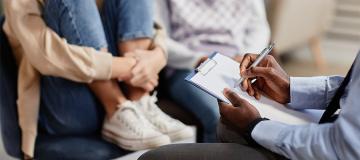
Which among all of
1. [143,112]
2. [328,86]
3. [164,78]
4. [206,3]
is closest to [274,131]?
[328,86]

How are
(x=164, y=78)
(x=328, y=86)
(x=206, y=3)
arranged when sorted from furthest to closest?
(x=206, y=3) < (x=164, y=78) < (x=328, y=86)

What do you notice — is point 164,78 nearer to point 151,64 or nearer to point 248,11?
point 151,64

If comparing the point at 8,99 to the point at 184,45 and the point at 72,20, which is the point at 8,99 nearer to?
the point at 72,20

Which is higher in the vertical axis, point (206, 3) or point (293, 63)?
point (206, 3)

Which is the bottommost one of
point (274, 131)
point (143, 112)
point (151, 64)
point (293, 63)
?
point (293, 63)

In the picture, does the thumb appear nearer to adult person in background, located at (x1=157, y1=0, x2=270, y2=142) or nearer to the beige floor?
adult person in background, located at (x1=157, y1=0, x2=270, y2=142)

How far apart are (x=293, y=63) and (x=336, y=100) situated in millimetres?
2142

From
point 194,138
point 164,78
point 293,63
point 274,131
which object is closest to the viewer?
point 274,131

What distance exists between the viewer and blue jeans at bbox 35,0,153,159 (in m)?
1.41

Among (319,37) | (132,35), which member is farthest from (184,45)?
(319,37)

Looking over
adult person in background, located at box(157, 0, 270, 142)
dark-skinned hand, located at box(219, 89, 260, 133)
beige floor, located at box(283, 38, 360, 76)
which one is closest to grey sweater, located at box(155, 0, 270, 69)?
adult person in background, located at box(157, 0, 270, 142)

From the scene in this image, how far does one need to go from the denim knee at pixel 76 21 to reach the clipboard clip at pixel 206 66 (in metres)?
0.30

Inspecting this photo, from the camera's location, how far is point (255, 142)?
1.09 metres

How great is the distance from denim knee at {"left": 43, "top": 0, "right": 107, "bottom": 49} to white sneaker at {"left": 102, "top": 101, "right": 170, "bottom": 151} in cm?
18
